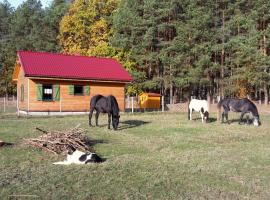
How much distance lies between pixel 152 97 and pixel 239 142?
76.5ft

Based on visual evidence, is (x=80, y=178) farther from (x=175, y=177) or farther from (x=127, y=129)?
(x=127, y=129)

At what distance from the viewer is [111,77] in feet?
104

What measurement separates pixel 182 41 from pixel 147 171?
33.5 meters

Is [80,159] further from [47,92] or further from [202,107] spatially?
[47,92]

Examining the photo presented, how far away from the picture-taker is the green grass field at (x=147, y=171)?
311 inches

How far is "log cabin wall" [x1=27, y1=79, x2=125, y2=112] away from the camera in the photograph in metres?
28.8

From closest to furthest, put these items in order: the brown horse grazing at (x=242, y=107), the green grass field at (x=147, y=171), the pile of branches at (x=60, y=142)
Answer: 1. the green grass field at (x=147, y=171)
2. the pile of branches at (x=60, y=142)
3. the brown horse grazing at (x=242, y=107)

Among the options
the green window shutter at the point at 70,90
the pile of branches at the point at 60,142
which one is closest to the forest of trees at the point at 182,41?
the green window shutter at the point at 70,90

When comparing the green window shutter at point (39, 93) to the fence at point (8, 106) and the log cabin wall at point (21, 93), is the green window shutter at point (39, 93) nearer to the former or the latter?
the log cabin wall at point (21, 93)

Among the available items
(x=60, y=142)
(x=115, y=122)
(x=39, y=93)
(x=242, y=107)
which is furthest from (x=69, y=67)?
(x=60, y=142)

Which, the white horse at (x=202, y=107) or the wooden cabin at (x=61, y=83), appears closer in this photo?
the white horse at (x=202, y=107)

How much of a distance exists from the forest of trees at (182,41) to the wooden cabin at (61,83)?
36.4ft

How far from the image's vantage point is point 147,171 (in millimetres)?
9711

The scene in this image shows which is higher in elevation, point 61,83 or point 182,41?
point 182,41
